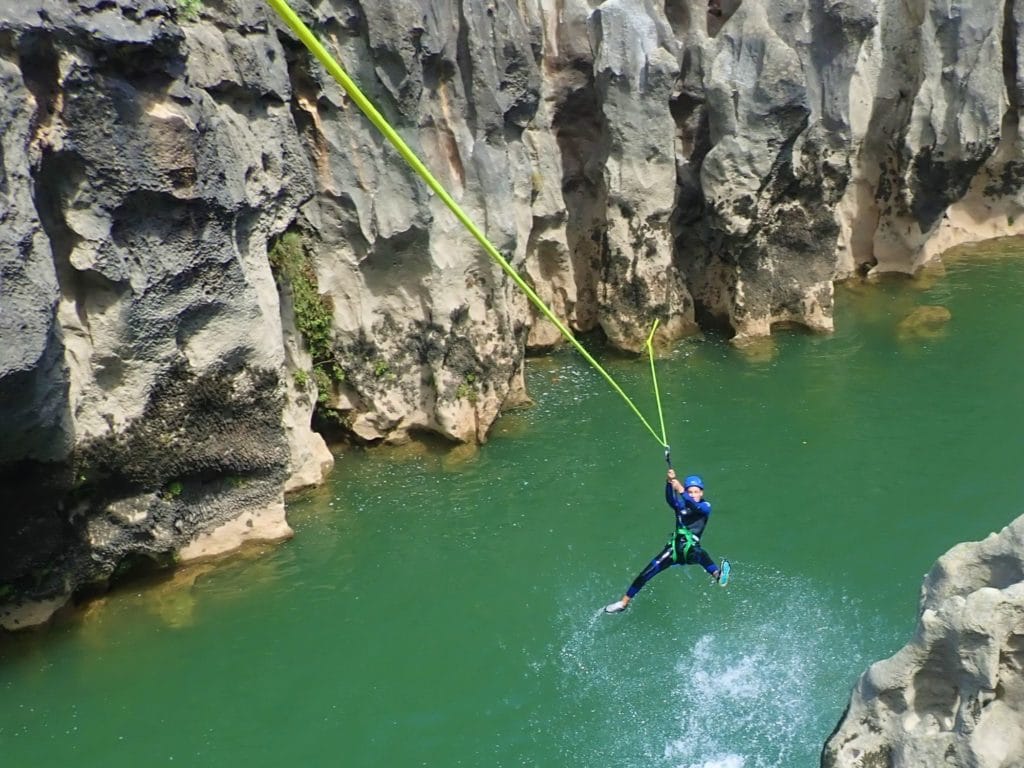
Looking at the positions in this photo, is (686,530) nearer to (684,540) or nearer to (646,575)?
(684,540)

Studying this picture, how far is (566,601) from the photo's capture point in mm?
12664

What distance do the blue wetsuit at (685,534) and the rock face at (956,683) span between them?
5.31 meters

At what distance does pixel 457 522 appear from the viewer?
14.4 m

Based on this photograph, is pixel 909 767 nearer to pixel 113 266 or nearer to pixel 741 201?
pixel 113 266

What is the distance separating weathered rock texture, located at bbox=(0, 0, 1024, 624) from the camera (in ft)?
36.7

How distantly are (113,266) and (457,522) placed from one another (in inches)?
224

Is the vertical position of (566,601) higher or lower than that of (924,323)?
lower

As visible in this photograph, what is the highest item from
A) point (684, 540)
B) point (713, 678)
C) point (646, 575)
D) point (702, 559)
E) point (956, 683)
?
point (956, 683)

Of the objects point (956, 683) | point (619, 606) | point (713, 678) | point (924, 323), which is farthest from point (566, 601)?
point (924, 323)

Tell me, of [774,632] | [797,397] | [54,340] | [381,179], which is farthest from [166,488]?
[797,397]

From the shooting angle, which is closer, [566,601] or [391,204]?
[566,601]

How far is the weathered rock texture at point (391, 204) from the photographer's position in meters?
11.2

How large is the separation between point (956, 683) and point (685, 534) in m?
5.94

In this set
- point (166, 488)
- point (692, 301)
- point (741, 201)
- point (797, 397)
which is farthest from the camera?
point (692, 301)
